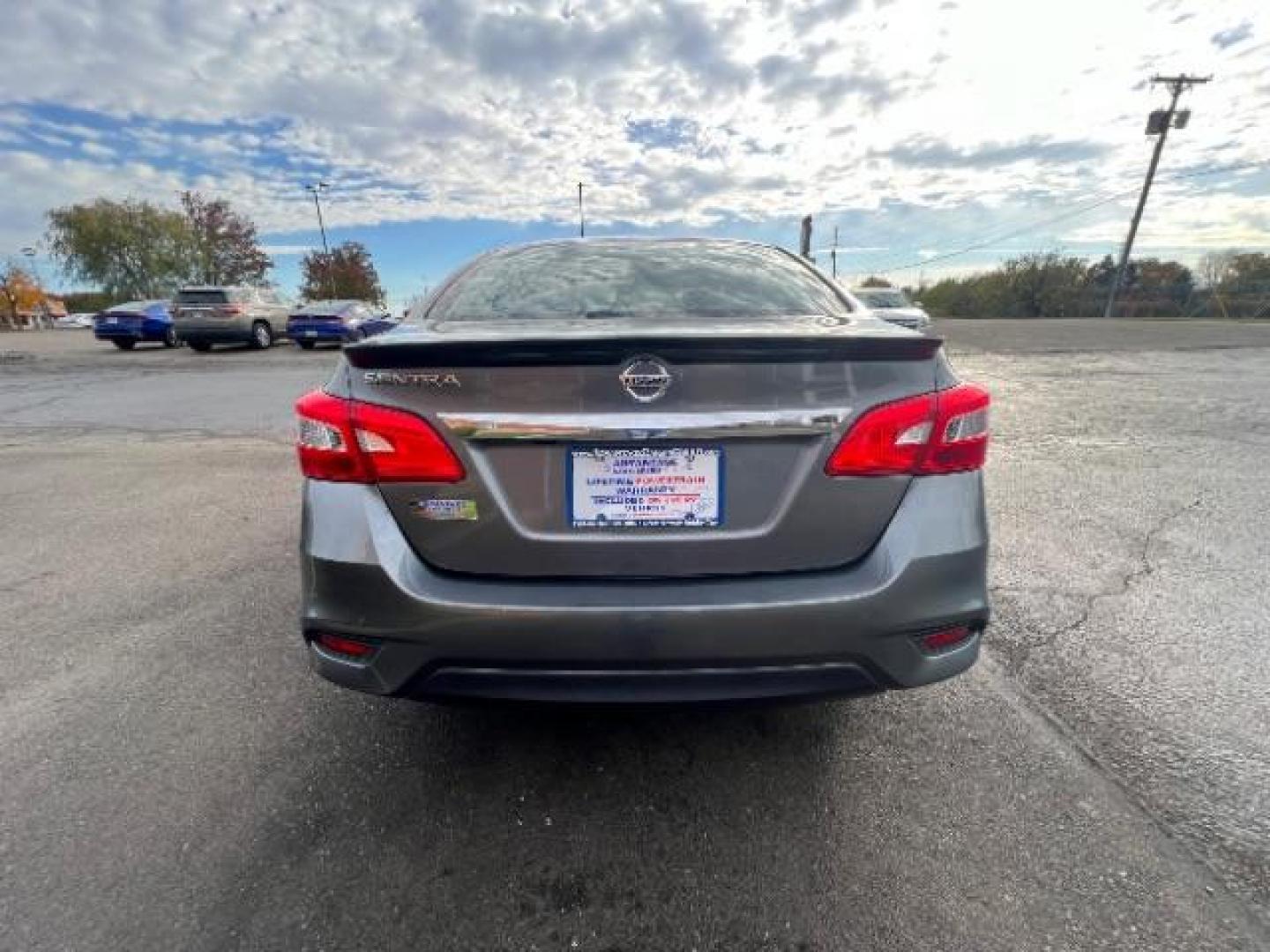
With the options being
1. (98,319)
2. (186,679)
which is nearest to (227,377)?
(98,319)

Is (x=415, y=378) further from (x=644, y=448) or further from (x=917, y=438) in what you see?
(x=917, y=438)

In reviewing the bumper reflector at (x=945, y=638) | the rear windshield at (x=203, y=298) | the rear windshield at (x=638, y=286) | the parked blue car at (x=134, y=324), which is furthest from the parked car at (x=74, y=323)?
the bumper reflector at (x=945, y=638)

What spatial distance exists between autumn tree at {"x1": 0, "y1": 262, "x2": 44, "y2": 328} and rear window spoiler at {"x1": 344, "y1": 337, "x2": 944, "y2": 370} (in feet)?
274

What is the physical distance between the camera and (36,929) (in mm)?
1580

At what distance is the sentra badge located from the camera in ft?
5.43

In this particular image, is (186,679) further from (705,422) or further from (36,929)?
(705,422)

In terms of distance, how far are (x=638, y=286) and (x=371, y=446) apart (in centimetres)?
121

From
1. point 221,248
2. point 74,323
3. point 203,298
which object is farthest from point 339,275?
point 203,298

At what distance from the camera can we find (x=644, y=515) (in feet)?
5.46

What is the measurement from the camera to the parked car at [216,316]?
18422 millimetres

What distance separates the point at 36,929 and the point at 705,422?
2007 millimetres

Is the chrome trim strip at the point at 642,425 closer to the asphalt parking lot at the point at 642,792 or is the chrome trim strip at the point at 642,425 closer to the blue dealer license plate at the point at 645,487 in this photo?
the blue dealer license plate at the point at 645,487

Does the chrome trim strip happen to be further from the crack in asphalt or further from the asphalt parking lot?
the crack in asphalt

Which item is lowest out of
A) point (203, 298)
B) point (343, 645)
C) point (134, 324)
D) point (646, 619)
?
point (343, 645)
